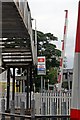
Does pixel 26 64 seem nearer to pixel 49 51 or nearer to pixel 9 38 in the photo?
pixel 9 38

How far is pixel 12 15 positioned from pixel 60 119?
21.0 feet

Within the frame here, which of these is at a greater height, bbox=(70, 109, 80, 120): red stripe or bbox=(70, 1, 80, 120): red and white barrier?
bbox=(70, 1, 80, 120): red and white barrier

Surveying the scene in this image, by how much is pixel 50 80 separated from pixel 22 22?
45.2 meters

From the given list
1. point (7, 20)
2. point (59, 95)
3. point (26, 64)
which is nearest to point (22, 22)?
point (7, 20)

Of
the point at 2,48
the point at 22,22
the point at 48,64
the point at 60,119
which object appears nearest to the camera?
the point at 60,119

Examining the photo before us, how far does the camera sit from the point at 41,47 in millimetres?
50156

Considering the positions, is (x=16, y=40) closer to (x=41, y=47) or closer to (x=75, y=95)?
(x=75, y=95)

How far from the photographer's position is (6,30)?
1520 cm

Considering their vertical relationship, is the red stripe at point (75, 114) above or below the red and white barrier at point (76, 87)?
below

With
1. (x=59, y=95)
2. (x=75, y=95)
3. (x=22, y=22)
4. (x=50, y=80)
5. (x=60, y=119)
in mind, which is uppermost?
(x=22, y=22)

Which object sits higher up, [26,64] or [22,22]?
[22,22]

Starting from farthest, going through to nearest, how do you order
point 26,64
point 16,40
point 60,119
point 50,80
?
point 50,80
point 26,64
point 16,40
point 60,119

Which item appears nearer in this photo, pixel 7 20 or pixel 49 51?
pixel 7 20

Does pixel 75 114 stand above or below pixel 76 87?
below
